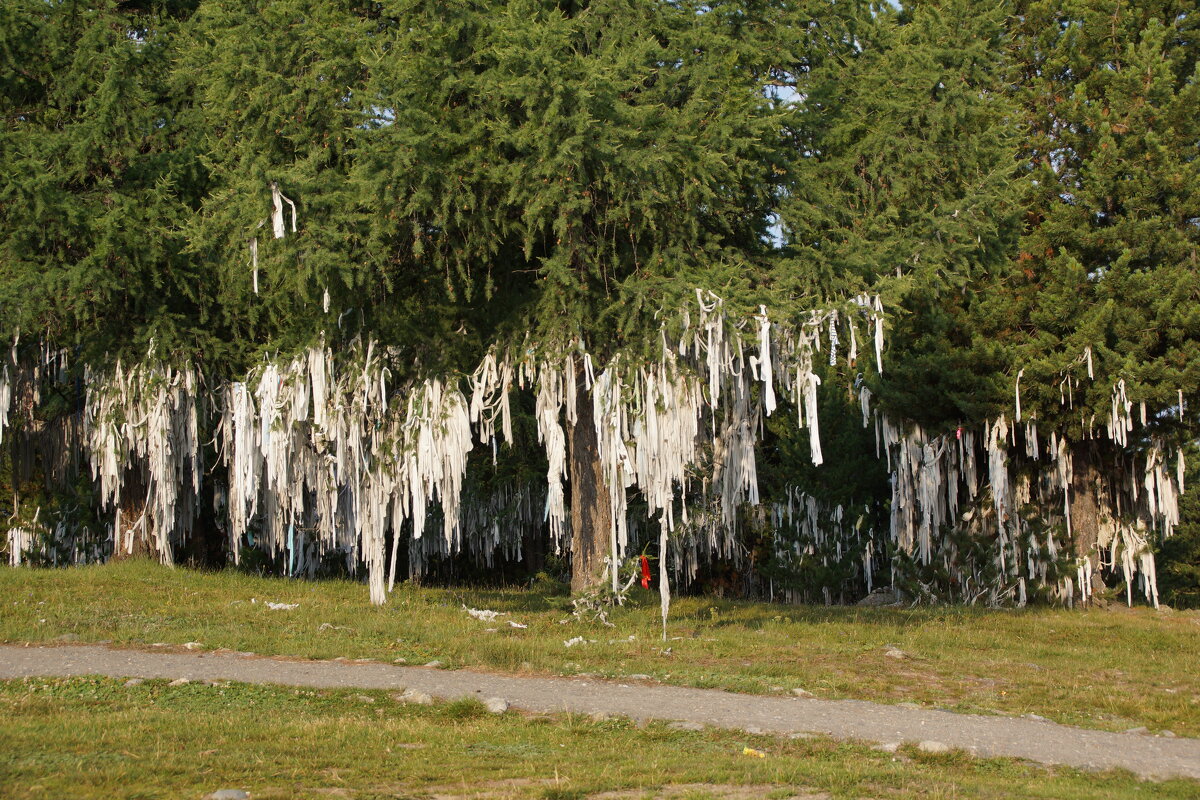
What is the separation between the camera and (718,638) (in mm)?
14516

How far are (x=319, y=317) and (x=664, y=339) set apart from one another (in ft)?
18.2

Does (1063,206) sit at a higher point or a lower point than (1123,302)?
higher

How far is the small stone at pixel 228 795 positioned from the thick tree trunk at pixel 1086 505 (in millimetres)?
16664

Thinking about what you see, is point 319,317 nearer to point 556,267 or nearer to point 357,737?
point 556,267

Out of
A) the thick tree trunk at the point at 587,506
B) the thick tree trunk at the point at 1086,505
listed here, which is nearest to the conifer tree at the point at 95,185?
the thick tree trunk at the point at 587,506

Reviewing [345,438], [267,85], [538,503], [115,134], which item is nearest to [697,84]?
[267,85]

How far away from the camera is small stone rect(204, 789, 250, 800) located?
6402 mm

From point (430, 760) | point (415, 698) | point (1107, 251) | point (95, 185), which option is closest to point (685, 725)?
point (430, 760)

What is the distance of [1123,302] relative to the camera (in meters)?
18.7

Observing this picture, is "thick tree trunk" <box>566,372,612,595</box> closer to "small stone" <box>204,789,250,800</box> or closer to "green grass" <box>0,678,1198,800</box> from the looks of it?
"green grass" <box>0,678,1198,800</box>

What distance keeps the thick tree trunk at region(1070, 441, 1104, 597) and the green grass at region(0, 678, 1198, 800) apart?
13276mm

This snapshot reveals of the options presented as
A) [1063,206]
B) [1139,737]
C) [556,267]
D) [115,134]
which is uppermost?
[115,134]

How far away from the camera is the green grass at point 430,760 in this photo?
6.88 m

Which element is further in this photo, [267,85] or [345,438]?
[345,438]
